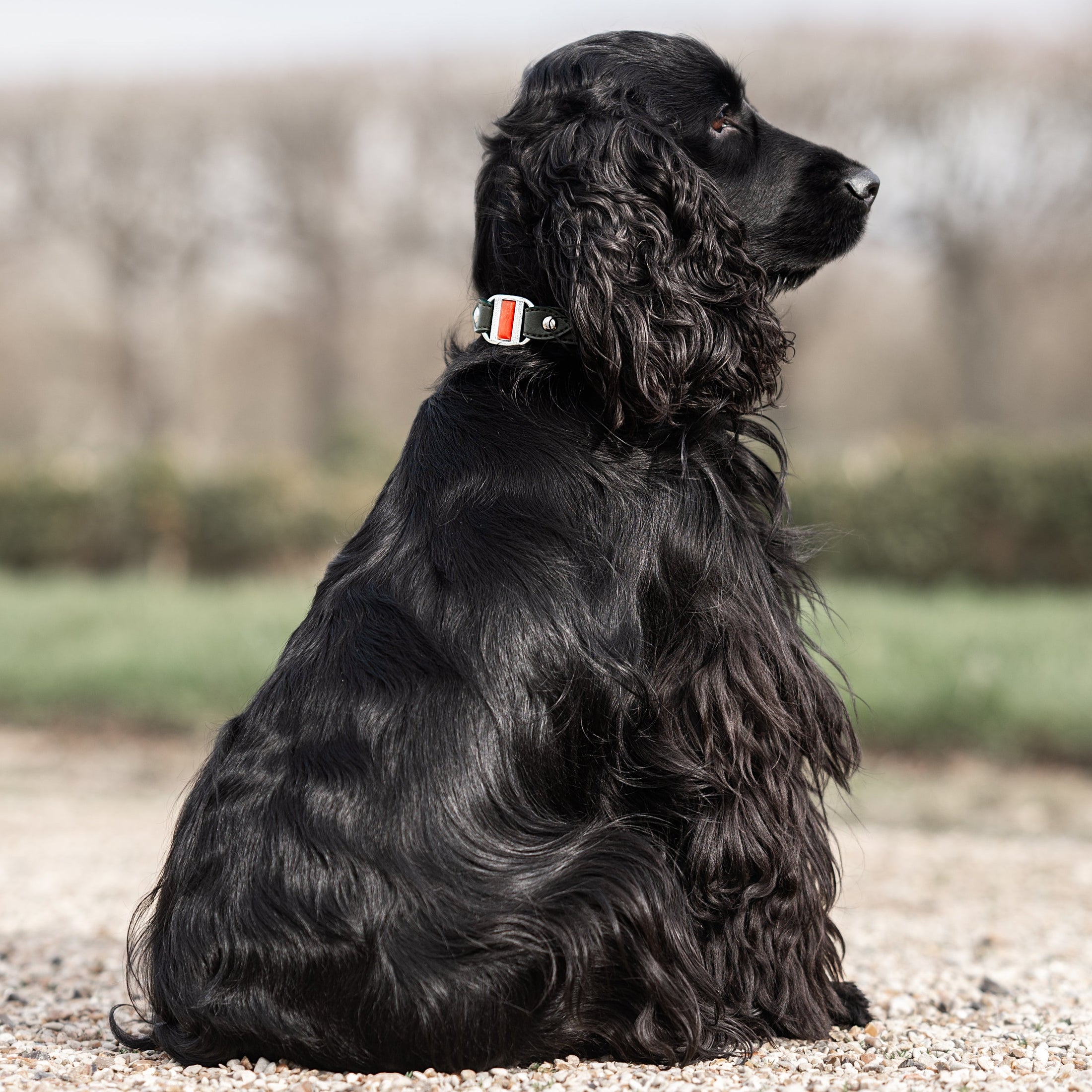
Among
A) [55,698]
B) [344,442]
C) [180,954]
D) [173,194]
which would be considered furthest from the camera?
[173,194]

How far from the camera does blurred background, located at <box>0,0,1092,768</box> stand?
34.9 feet

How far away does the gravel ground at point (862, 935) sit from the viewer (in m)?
2.68

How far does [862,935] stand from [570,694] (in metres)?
2.67

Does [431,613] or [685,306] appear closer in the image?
[431,613]

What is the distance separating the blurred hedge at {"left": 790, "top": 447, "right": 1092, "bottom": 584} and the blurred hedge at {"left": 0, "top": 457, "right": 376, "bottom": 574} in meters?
5.51

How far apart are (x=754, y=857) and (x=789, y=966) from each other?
1.05 ft

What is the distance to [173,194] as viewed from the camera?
76.6ft

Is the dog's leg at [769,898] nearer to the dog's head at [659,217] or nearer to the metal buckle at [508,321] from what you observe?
the dog's head at [659,217]

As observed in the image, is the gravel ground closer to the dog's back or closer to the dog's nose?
the dog's back

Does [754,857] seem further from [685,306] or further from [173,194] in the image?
[173,194]

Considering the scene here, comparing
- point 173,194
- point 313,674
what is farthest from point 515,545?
point 173,194

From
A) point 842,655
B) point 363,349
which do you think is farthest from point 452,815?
point 363,349

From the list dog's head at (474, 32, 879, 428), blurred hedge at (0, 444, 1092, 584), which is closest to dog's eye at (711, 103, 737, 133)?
dog's head at (474, 32, 879, 428)

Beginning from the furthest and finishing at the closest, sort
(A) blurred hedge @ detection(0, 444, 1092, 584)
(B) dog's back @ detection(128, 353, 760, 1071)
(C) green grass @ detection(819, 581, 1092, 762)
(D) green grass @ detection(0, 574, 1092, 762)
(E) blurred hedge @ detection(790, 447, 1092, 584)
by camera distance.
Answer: (A) blurred hedge @ detection(0, 444, 1092, 584)
(E) blurred hedge @ detection(790, 447, 1092, 584)
(D) green grass @ detection(0, 574, 1092, 762)
(C) green grass @ detection(819, 581, 1092, 762)
(B) dog's back @ detection(128, 353, 760, 1071)
